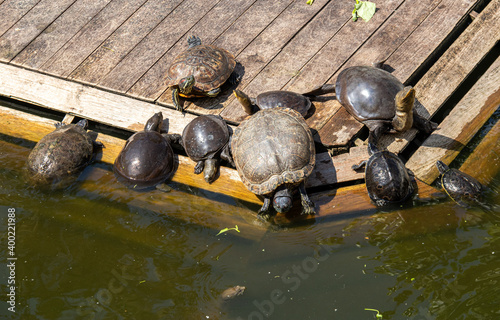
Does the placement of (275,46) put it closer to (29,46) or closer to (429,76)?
(429,76)

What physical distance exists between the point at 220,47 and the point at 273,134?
5.30ft

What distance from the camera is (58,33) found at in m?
5.47

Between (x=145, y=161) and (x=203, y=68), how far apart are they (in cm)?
113

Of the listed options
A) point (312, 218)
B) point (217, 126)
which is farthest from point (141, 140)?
point (312, 218)

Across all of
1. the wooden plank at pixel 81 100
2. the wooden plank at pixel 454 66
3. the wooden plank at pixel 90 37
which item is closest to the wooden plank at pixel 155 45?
the wooden plank at pixel 81 100

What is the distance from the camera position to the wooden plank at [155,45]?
4.96 metres

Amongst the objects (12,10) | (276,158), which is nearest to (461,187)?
(276,158)

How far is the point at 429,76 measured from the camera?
15.1 feet

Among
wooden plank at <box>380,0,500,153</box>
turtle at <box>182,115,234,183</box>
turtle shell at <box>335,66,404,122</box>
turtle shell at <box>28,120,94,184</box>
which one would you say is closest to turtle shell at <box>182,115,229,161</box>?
turtle at <box>182,115,234,183</box>

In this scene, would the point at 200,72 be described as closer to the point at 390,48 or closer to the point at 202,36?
the point at 202,36

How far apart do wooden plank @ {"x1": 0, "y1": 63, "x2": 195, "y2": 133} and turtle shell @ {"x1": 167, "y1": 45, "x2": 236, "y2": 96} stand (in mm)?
351

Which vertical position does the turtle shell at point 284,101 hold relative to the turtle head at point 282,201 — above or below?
above

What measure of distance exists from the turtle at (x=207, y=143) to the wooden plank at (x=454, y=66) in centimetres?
153

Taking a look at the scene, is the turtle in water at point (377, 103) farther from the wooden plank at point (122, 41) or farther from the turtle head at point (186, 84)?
the wooden plank at point (122, 41)
